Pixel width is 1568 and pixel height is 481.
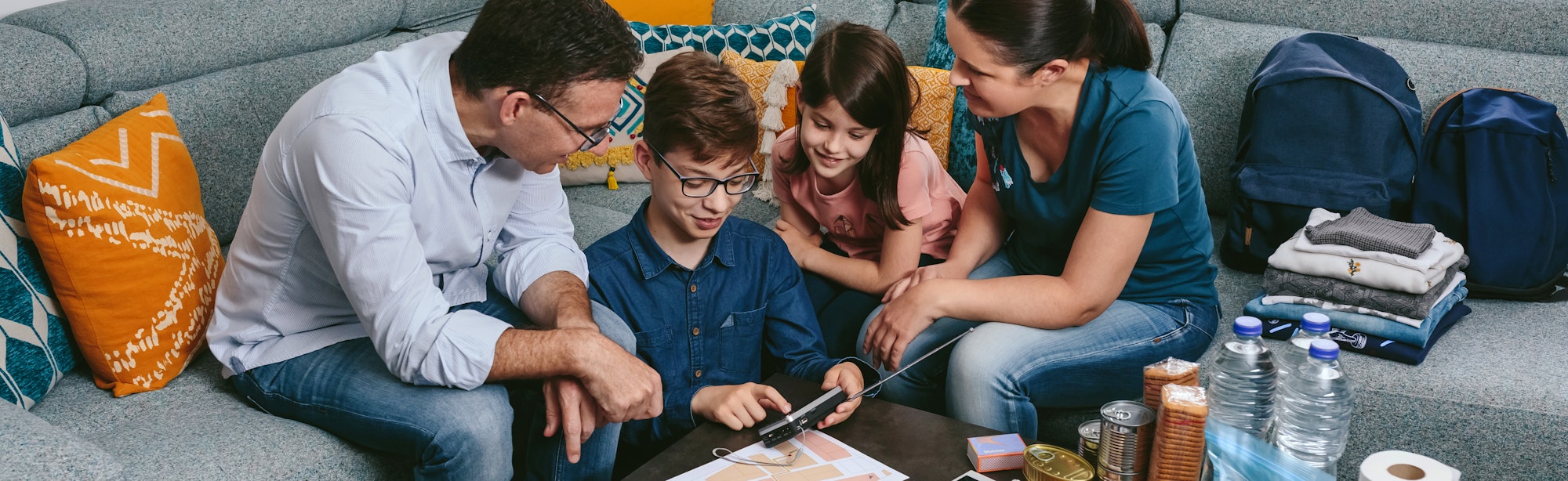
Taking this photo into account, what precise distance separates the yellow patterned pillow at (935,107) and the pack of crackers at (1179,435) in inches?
49.2

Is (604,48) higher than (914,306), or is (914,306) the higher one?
(604,48)

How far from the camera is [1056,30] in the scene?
140cm

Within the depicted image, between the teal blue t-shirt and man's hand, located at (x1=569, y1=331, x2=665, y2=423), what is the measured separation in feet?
2.26

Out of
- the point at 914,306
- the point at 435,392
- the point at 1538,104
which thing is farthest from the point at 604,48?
the point at 1538,104

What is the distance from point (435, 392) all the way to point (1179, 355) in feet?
3.60

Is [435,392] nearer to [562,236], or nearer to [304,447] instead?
[304,447]

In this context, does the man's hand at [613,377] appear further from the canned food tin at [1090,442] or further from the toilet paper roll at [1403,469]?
the toilet paper roll at [1403,469]

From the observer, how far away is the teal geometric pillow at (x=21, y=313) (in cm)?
137

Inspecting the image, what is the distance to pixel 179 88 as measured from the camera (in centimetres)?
187

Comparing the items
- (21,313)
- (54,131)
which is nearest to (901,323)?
(21,313)

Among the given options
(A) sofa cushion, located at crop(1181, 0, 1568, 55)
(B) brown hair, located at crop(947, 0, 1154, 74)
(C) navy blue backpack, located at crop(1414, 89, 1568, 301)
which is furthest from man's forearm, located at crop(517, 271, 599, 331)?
(A) sofa cushion, located at crop(1181, 0, 1568, 55)

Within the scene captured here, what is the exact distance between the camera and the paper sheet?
44.5 inches

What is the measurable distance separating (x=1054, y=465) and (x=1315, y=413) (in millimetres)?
300

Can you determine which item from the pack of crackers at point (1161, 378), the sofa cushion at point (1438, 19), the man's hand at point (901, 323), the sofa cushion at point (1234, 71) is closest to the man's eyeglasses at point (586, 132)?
the man's hand at point (901, 323)
